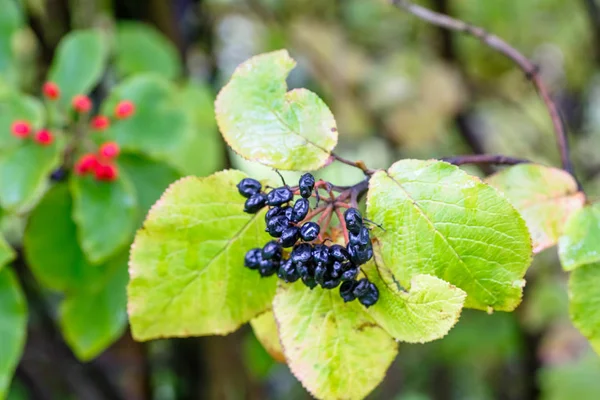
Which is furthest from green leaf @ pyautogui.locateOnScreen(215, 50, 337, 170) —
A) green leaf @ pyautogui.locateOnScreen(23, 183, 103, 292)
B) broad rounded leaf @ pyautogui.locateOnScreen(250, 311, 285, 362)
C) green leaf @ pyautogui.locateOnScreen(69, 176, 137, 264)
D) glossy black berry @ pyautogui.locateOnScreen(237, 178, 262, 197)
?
green leaf @ pyautogui.locateOnScreen(23, 183, 103, 292)

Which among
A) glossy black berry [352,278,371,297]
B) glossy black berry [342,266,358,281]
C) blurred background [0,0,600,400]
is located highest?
glossy black berry [342,266,358,281]

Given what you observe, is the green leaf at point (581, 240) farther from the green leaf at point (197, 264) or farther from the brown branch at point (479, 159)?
the green leaf at point (197, 264)

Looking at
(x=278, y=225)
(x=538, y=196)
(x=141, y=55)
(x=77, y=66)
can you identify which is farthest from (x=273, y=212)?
(x=141, y=55)

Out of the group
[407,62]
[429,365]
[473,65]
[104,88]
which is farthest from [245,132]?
[429,365]

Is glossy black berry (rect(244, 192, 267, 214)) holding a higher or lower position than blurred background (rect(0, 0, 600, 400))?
higher

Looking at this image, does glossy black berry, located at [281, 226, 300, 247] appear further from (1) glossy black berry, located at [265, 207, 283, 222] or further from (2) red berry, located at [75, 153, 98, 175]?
(2) red berry, located at [75, 153, 98, 175]

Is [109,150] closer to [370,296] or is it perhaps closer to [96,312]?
[96,312]
